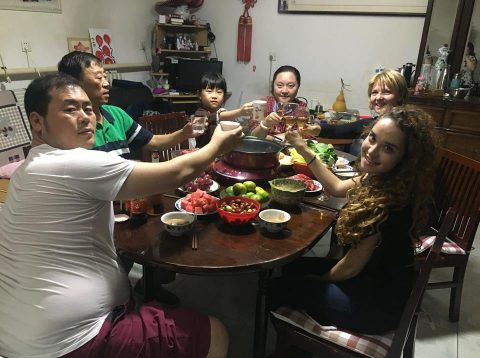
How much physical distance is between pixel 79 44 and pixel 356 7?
3.10 meters

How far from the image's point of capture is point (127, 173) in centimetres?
110

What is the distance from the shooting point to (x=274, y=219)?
4.75ft

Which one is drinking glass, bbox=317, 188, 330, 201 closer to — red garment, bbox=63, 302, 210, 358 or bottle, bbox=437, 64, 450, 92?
red garment, bbox=63, 302, 210, 358

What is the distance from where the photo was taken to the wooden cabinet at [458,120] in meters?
3.31

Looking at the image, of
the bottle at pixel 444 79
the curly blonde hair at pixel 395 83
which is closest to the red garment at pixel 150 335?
the curly blonde hair at pixel 395 83

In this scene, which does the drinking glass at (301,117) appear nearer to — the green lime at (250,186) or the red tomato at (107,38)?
the green lime at (250,186)

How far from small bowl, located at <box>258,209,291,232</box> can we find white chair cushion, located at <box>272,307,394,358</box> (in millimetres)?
308

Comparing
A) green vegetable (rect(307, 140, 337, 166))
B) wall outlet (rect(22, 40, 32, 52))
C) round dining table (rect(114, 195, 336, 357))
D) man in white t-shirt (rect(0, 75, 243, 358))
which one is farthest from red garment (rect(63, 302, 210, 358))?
wall outlet (rect(22, 40, 32, 52))

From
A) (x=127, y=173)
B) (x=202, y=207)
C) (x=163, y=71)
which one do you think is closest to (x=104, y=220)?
(x=127, y=173)

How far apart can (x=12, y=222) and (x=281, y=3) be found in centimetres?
444

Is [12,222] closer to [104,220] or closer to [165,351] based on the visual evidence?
[104,220]

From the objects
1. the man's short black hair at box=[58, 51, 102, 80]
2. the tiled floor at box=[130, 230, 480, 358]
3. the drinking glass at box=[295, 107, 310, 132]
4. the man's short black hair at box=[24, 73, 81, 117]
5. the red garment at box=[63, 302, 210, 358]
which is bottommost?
the tiled floor at box=[130, 230, 480, 358]

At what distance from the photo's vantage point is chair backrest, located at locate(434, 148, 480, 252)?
185cm

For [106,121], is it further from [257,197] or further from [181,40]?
[181,40]
